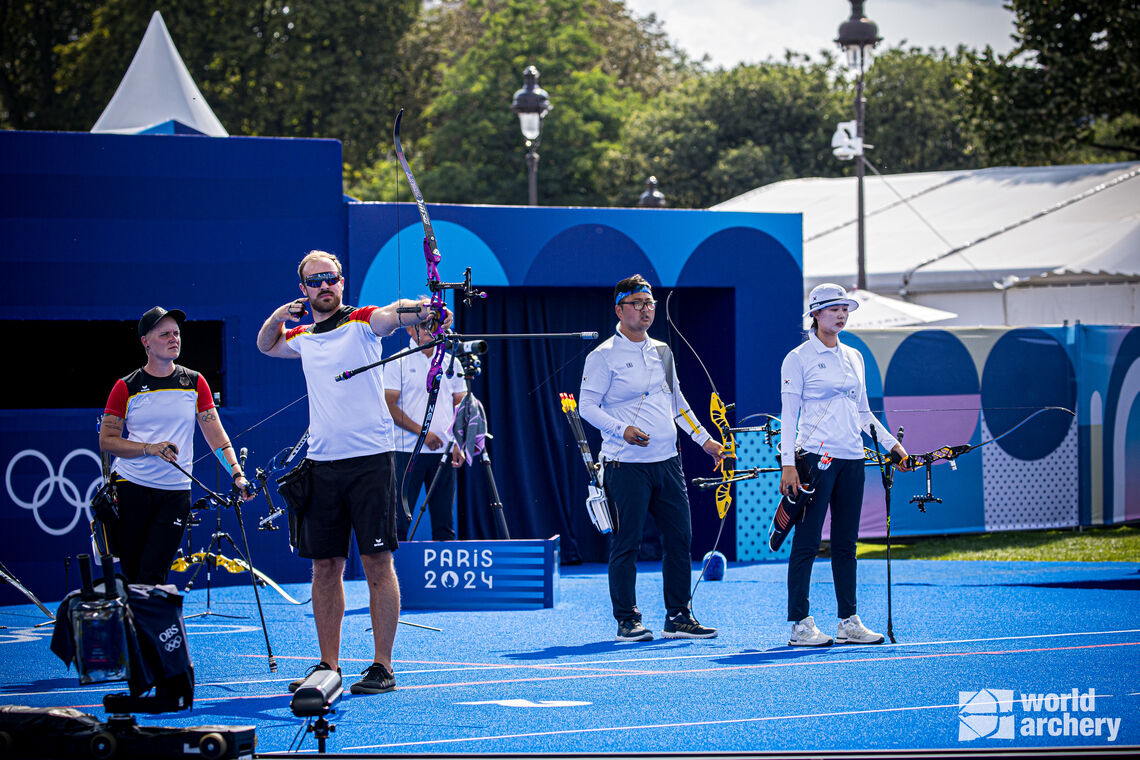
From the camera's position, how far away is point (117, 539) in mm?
6000

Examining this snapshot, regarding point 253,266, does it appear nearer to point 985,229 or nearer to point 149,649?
point 149,649

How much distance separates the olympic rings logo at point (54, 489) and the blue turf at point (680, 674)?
2.16 ft

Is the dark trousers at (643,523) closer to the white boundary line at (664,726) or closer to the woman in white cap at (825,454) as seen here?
the woman in white cap at (825,454)

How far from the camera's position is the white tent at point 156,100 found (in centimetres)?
1246

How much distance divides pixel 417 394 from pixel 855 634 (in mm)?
3411

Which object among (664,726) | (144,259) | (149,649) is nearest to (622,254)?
(144,259)

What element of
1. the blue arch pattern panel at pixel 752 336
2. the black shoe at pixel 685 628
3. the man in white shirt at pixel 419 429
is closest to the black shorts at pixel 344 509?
the black shoe at pixel 685 628

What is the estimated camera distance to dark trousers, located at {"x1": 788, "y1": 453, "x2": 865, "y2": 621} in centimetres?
647

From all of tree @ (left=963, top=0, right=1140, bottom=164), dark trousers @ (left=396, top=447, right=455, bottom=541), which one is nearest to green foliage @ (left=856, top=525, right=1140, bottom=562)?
dark trousers @ (left=396, top=447, right=455, bottom=541)

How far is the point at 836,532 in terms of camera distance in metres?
6.55

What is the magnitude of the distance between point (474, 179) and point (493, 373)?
2068cm

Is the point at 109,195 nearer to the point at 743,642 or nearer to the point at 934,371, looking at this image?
the point at 743,642

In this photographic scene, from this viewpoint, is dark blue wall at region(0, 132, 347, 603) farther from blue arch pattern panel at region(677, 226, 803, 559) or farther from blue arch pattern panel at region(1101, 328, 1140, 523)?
blue arch pattern panel at region(1101, 328, 1140, 523)

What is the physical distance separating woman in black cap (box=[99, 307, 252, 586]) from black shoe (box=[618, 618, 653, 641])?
2273 mm
